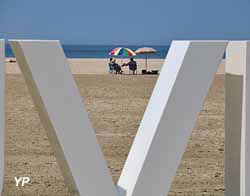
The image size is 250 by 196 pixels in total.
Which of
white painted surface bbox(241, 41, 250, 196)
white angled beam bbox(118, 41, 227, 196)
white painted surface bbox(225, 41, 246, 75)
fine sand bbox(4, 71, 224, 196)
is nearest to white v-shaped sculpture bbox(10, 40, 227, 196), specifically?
white angled beam bbox(118, 41, 227, 196)

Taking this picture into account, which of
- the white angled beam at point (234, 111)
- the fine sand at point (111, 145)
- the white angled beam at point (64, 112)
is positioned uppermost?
the fine sand at point (111, 145)

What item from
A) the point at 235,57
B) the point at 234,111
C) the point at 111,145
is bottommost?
the point at 234,111

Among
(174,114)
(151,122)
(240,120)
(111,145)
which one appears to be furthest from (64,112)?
(111,145)

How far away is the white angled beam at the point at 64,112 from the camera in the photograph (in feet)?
16.5

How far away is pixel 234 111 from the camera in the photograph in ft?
18.7

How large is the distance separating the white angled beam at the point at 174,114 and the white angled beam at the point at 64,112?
0.31m

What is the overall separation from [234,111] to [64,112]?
4.99 feet

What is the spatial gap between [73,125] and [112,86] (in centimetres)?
1773

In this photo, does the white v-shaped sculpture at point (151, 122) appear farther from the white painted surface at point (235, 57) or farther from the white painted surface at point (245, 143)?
the white painted surface at point (245, 143)

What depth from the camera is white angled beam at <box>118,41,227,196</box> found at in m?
5.22

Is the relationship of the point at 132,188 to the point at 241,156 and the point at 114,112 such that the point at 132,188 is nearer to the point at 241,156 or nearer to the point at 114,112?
the point at 241,156

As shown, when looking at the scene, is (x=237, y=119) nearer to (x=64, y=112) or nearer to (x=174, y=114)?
(x=174, y=114)

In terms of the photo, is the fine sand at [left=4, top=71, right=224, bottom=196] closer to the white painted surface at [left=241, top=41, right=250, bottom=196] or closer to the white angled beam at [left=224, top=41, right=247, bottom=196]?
the white angled beam at [left=224, top=41, right=247, bottom=196]

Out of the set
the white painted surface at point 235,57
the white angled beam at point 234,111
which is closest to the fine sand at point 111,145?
the white angled beam at point 234,111
